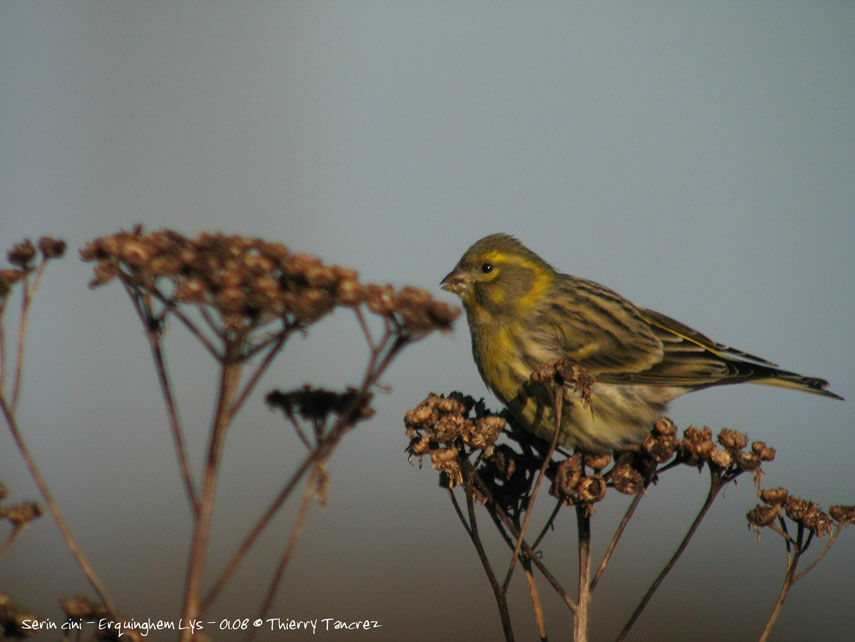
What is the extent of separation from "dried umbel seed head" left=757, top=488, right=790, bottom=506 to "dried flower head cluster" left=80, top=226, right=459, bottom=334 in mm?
1843

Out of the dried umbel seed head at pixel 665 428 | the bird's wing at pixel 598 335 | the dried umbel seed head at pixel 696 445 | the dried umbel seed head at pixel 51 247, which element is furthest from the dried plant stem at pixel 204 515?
the bird's wing at pixel 598 335

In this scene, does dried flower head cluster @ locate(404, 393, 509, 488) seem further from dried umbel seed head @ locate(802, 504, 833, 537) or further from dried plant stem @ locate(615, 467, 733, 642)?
dried umbel seed head @ locate(802, 504, 833, 537)

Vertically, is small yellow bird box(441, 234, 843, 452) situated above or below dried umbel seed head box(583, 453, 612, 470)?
above

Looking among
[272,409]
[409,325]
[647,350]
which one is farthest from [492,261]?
[409,325]

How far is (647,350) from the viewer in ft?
18.2

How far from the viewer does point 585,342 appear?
5.46 meters

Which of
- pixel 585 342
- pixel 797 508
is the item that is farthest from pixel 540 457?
pixel 585 342

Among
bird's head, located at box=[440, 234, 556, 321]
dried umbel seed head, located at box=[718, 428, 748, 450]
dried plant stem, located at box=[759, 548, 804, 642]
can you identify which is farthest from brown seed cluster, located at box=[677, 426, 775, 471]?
bird's head, located at box=[440, 234, 556, 321]

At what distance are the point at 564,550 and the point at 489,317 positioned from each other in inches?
241

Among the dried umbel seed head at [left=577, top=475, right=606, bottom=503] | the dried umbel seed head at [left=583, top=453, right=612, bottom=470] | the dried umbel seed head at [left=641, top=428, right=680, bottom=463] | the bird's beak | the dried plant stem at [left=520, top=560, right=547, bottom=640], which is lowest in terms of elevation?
the dried plant stem at [left=520, top=560, right=547, bottom=640]

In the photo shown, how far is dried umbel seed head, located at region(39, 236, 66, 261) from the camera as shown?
287 cm

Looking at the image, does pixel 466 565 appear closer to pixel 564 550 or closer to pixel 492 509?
pixel 564 550

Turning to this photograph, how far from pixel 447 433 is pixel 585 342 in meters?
2.13

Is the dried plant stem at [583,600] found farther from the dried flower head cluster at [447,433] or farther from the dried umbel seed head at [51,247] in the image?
the dried umbel seed head at [51,247]
